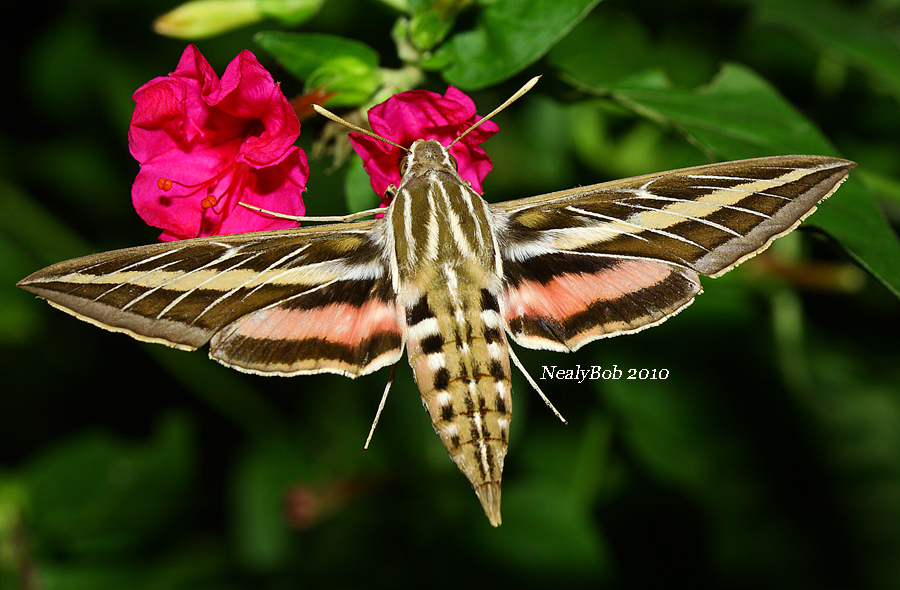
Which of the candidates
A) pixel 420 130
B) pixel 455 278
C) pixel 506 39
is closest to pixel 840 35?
pixel 506 39

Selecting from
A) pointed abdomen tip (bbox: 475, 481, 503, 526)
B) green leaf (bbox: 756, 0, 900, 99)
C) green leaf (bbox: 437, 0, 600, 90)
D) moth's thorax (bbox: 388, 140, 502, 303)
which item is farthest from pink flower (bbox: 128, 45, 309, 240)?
green leaf (bbox: 756, 0, 900, 99)

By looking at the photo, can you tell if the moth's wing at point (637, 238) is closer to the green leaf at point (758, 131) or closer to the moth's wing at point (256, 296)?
the green leaf at point (758, 131)

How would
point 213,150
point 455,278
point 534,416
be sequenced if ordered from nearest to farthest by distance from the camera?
point 455,278, point 213,150, point 534,416

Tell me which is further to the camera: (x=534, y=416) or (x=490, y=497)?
(x=534, y=416)

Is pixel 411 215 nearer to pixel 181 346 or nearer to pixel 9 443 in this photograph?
pixel 181 346

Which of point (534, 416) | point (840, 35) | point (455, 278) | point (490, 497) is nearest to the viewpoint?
point (490, 497)

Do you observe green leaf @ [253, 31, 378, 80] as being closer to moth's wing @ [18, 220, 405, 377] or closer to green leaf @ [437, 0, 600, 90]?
green leaf @ [437, 0, 600, 90]

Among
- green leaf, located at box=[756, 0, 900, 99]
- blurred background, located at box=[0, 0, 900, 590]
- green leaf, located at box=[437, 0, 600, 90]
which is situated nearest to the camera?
green leaf, located at box=[437, 0, 600, 90]

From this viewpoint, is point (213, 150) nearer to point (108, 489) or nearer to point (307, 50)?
point (307, 50)
